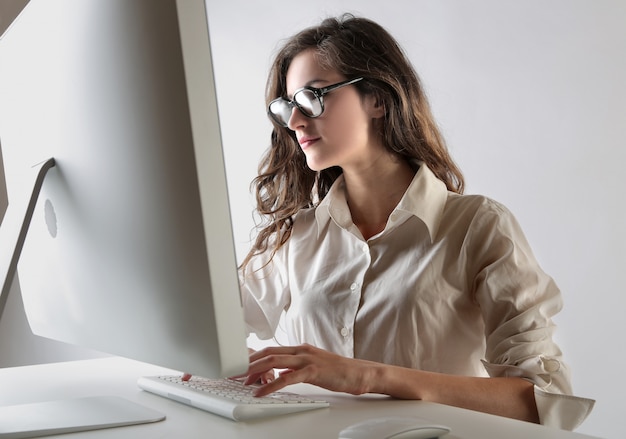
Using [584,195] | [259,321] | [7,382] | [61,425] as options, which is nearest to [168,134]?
[61,425]

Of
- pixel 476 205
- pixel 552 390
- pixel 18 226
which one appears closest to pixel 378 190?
pixel 476 205

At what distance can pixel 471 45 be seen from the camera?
3.26m

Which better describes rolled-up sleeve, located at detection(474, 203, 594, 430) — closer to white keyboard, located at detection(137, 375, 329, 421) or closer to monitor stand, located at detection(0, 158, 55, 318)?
white keyboard, located at detection(137, 375, 329, 421)

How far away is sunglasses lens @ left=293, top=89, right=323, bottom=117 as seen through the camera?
67.4 inches

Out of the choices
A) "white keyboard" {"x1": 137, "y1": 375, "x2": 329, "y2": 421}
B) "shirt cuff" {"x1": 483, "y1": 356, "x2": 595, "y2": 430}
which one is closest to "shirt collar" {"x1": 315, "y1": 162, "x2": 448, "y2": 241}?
"shirt cuff" {"x1": 483, "y1": 356, "x2": 595, "y2": 430}

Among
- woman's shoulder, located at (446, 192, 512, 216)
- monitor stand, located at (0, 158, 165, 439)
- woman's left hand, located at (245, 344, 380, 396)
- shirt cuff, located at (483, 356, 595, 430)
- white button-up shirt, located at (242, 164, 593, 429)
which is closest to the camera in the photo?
monitor stand, located at (0, 158, 165, 439)

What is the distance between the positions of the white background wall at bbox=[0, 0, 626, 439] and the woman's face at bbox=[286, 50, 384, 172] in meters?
1.29

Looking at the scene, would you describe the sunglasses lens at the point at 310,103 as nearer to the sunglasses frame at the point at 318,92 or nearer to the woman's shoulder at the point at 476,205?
the sunglasses frame at the point at 318,92

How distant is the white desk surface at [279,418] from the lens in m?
0.85

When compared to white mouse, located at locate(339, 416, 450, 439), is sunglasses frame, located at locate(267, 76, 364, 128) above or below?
above

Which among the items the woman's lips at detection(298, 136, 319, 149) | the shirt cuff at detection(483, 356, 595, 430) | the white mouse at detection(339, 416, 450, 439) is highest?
the woman's lips at detection(298, 136, 319, 149)

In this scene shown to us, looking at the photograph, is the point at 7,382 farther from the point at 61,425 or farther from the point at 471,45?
the point at 471,45

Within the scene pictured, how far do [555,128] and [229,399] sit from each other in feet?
8.04

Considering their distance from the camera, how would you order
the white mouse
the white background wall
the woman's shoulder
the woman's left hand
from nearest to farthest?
the white mouse < the woman's left hand < the woman's shoulder < the white background wall
